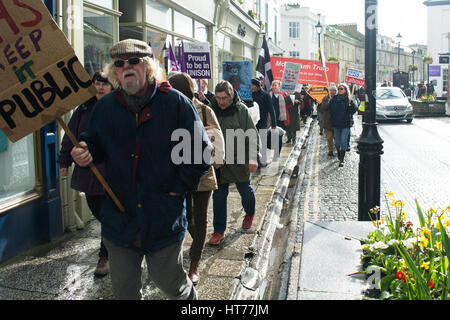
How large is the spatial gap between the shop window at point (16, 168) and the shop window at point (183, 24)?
→ 682 cm

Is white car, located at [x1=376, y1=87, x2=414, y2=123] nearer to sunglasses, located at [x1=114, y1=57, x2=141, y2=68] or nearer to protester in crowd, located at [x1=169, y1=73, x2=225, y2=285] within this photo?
protester in crowd, located at [x1=169, y1=73, x2=225, y2=285]

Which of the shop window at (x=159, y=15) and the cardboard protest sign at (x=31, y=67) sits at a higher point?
the shop window at (x=159, y=15)

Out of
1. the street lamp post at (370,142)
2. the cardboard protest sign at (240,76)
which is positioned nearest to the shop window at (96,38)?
the cardboard protest sign at (240,76)

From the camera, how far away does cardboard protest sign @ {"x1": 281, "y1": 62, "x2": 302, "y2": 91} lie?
13328 millimetres

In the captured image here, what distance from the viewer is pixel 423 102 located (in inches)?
1078

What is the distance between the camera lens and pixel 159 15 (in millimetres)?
10344

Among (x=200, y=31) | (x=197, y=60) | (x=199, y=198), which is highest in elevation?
(x=200, y=31)

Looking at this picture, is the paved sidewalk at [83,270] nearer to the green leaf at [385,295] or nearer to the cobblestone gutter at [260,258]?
the cobblestone gutter at [260,258]

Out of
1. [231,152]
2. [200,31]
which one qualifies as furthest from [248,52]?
[231,152]

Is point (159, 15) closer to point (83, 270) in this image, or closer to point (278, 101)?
point (278, 101)

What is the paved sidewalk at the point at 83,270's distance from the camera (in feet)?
13.3

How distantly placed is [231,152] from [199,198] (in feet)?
3.88

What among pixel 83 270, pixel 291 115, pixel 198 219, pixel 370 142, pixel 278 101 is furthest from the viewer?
pixel 291 115

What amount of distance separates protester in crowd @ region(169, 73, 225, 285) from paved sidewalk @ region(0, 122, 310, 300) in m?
0.27
